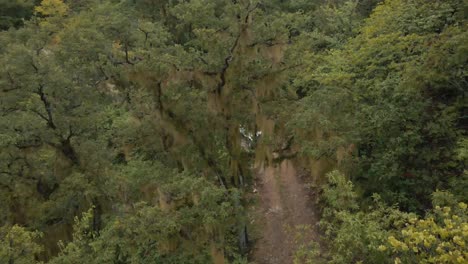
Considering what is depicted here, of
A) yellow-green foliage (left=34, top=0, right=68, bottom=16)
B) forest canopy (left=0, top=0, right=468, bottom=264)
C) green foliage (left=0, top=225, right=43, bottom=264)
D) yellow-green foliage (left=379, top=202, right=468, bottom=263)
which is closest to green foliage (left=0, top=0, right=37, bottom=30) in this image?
yellow-green foliage (left=34, top=0, right=68, bottom=16)

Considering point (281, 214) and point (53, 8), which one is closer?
point (281, 214)

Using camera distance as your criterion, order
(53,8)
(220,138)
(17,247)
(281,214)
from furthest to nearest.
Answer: (53,8), (281,214), (220,138), (17,247)

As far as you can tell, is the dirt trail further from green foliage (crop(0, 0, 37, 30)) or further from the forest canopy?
green foliage (crop(0, 0, 37, 30))

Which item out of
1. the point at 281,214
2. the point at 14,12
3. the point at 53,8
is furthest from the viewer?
the point at 14,12

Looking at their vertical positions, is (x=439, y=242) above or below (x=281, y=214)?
above

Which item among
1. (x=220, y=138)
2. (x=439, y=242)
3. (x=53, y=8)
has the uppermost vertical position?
(x=53, y=8)

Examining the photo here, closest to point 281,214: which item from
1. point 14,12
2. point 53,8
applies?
point 53,8

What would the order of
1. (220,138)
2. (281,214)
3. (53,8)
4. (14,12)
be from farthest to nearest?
(14,12), (53,8), (281,214), (220,138)

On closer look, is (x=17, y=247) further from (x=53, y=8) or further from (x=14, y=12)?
(x=14, y=12)

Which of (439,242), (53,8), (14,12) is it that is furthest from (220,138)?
(14,12)

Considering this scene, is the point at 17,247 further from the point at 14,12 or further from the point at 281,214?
the point at 14,12
